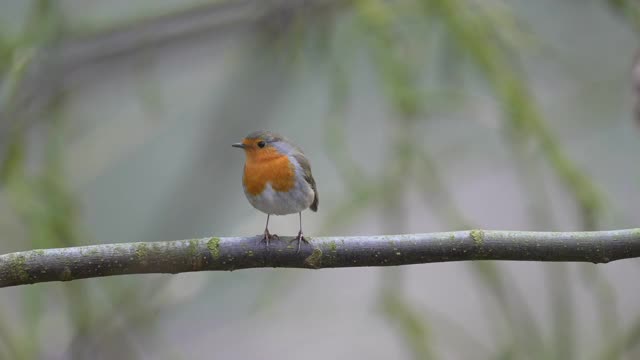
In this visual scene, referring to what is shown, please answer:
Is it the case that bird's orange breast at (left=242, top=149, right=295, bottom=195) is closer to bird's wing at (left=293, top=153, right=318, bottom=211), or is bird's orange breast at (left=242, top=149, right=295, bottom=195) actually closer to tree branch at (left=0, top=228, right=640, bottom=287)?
bird's wing at (left=293, top=153, right=318, bottom=211)

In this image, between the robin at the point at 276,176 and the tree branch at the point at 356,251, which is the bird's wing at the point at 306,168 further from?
the tree branch at the point at 356,251

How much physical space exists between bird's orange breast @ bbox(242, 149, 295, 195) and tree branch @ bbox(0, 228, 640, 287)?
2.31 ft

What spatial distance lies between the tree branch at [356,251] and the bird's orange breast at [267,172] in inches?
27.7

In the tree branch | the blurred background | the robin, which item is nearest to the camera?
the tree branch

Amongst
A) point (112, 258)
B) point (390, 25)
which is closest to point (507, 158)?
point (390, 25)

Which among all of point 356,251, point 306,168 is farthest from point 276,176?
point 356,251

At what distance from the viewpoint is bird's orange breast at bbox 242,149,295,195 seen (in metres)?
2.94

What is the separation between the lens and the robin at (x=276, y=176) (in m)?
Result: 2.93

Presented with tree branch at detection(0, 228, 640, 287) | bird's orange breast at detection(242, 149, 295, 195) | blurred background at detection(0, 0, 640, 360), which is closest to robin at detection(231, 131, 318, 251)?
bird's orange breast at detection(242, 149, 295, 195)

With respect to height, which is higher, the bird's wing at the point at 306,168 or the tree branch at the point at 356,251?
the bird's wing at the point at 306,168

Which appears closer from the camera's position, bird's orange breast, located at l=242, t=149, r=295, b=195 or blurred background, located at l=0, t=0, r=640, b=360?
bird's orange breast, located at l=242, t=149, r=295, b=195

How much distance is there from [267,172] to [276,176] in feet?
0.11

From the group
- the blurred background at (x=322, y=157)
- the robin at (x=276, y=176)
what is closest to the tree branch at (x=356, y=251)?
the robin at (x=276, y=176)

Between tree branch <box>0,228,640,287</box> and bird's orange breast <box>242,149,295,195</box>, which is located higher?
bird's orange breast <box>242,149,295,195</box>
